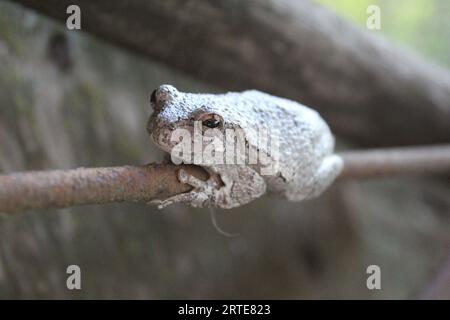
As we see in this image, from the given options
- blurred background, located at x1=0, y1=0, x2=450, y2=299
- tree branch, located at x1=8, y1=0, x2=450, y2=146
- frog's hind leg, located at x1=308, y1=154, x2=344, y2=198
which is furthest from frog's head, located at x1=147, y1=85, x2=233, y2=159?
blurred background, located at x1=0, y1=0, x2=450, y2=299

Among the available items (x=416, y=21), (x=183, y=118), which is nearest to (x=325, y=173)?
(x=183, y=118)

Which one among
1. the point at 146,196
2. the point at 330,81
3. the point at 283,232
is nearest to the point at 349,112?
the point at 330,81

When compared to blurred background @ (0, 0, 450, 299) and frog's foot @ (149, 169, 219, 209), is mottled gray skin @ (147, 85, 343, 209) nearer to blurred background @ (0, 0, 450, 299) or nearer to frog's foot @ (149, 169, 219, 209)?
frog's foot @ (149, 169, 219, 209)

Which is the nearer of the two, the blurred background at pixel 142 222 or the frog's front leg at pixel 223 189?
the frog's front leg at pixel 223 189

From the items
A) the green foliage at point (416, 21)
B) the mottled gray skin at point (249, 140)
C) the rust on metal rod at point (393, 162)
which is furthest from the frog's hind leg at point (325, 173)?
the green foliage at point (416, 21)

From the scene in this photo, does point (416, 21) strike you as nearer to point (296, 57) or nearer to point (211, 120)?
point (296, 57)

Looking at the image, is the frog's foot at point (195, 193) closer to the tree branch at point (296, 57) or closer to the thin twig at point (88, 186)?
the thin twig at point (88, 186)
